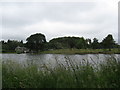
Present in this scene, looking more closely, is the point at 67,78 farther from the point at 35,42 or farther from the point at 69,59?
the point at 35,42

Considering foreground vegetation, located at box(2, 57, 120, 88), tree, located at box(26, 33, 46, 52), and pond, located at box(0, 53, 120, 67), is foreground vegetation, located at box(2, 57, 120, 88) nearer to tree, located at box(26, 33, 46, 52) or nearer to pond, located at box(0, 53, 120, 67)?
pond, located at box(0, 53, 120, 67)

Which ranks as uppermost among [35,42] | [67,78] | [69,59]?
[35,42]

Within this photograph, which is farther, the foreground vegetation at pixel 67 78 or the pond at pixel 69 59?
the pond at pixel 69 59

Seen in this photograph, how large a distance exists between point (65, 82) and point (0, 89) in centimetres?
211

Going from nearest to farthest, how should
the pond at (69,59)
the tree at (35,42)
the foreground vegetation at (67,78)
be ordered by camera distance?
the foreground vegetation at (67,78) → the pond at (69,59) → the tree at (35,42)

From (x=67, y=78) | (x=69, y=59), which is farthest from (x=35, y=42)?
(x=67, y=78)

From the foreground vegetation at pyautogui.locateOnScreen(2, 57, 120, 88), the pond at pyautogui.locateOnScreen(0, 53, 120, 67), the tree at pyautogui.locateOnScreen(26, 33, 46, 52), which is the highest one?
the tree at pyautogui.locateOnScreen(26, 33, 46, 52)

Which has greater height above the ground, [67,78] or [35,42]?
[35,42]

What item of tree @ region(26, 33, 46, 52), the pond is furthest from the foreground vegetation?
tree @ region(26, 33, 46, 52)

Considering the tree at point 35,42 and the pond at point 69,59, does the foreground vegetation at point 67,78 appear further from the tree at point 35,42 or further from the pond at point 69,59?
the tree at point 35,42

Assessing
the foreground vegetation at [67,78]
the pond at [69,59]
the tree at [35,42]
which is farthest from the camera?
the tree at [35,42]

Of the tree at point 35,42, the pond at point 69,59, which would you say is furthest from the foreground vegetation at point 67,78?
A: the tree at point 35,42

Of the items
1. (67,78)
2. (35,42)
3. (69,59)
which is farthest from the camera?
(35,42)

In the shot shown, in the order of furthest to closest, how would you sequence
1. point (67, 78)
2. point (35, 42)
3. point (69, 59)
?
point (35, 42)
point (69, 59)
point (67, 78)
